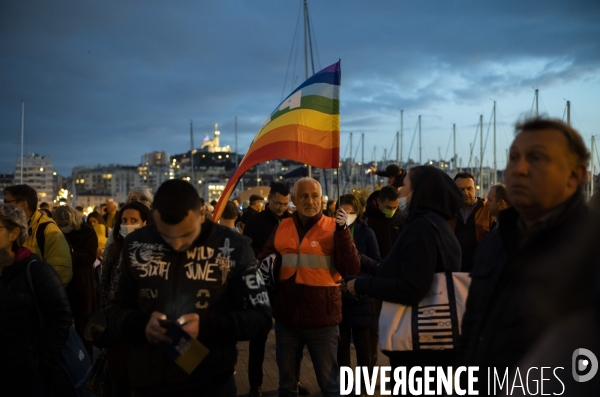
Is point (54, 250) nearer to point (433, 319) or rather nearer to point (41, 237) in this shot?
point (41, 237)

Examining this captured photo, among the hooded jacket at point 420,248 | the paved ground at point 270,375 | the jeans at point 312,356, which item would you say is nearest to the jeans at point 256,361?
the paved ground at point 270,375

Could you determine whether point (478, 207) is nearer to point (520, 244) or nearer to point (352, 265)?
point (352, 265)

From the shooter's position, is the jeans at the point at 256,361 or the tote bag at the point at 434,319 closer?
the tote bag at the point at 434,319

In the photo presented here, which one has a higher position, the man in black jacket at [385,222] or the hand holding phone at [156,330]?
the man in black jacket at [385,222]

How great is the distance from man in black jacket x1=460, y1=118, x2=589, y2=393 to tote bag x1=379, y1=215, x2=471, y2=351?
704 millimetres

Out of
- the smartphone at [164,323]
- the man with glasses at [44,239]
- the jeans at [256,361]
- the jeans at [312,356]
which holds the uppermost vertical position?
the man with glasses at [44,239]

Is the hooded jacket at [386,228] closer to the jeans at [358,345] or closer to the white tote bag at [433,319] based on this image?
the jeans at [358,345]

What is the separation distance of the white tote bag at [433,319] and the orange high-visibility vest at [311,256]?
5.06 feet

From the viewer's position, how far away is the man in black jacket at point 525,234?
2270 mm

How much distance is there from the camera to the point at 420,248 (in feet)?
11.4

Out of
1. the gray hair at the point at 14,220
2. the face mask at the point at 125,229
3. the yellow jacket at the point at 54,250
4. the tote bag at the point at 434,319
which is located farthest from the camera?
the yellow jacket at the point at 54,250

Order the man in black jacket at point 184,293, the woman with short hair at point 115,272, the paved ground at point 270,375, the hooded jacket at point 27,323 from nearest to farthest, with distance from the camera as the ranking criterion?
the man in black jacket at point 184,293 < the hooded jacket at point 27,323 < the woman with short hair at point 115,272 < the paved ground at point 270,375

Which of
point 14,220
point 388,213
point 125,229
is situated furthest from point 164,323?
point 388,213

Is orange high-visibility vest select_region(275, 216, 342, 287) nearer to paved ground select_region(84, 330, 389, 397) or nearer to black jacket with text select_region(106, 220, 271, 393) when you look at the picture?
paved ground select_region(84, 330, 389, 397)
